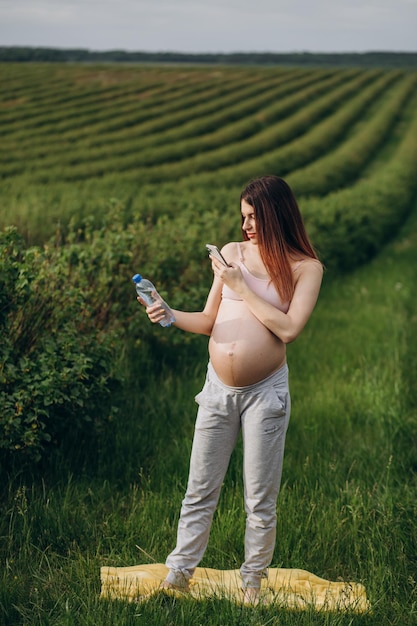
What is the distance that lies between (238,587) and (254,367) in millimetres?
929

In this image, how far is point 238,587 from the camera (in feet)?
10.0

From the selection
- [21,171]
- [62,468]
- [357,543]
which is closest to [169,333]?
[62,468]

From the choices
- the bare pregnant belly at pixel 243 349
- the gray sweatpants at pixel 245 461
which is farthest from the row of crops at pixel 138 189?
the bare pregnant belly at pixel 243 349

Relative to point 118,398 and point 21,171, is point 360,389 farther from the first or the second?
point 21,171

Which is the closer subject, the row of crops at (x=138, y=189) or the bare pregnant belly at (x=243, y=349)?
the bare pregnant belly at (x=243, y=349)

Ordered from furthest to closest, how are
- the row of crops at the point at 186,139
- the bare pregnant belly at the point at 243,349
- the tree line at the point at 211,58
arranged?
the tree line at the point at 211,58 < the row of crops at the point at 186,139 < the bare pregnant belly at the point at 243,349

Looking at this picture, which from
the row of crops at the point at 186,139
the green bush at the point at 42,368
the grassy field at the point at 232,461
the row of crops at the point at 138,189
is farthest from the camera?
the row of crops at the point at 186,139

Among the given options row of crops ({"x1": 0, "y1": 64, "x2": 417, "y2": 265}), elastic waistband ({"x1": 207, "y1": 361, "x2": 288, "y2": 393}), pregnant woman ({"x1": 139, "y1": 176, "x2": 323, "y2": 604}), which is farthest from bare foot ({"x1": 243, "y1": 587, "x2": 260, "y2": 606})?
row of crops ({"x1": 0, "y1": 64, "x2": 417, "y2": 265})

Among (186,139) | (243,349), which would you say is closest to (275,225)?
(243,349)

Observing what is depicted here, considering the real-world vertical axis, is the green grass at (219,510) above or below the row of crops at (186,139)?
below

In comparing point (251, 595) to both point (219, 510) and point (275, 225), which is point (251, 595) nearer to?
point (219, 510)

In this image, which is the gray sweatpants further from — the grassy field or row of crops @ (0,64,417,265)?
row of crops @ (0,64,417,265)

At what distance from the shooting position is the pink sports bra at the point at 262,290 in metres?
2.92

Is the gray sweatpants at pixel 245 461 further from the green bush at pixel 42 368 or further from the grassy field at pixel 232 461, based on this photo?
the green bush at pixel 42 368
